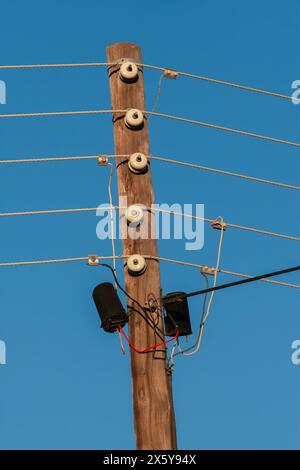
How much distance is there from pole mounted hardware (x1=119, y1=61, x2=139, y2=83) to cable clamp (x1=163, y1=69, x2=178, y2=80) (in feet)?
1.88

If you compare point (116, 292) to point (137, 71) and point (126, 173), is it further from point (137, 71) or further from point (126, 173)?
point (137, 71)

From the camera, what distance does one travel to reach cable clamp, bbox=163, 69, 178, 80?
11.4m

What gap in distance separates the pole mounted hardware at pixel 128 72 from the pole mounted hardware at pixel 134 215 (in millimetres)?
1135

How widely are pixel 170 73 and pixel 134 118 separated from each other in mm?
932

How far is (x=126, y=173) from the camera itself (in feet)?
34.7

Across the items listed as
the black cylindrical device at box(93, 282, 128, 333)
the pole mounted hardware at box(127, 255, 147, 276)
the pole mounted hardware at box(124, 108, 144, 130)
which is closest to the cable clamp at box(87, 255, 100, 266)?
the black cylindrical device at box(93, 282, 128, 333)

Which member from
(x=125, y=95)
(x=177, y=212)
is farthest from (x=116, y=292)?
(x=125, y=95)

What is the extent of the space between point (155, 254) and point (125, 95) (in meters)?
1.41

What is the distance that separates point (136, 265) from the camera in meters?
10.2

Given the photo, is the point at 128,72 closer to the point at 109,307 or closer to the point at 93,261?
the point at 93,261

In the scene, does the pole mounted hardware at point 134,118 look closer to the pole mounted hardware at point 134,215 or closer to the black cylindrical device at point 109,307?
the pole mounted hardware at point 134,215

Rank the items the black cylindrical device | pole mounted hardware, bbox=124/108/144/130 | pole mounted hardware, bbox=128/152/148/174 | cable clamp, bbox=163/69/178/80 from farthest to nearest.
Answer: cable clamp, bbox=163/69/178/80
pole mounted hardware, bbox=124/108/144/130
pole mounted hardware, bbox=128/152/148/174
the black cylindrical device

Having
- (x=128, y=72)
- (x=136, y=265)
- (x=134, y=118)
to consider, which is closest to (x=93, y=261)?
(x=136, y=265)

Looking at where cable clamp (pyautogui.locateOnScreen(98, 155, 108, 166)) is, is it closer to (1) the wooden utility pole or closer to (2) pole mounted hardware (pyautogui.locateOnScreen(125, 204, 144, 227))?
(1) the wooden utility pole
